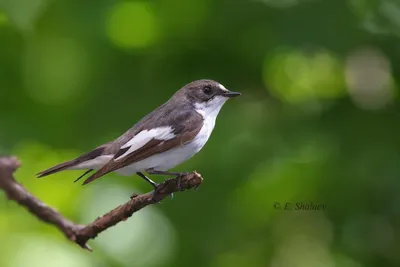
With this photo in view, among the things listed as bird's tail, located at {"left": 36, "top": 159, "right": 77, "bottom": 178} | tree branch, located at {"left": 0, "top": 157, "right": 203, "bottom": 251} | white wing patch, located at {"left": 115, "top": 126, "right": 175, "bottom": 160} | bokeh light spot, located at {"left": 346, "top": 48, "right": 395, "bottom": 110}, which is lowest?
bokeh light spot, located at {"left": 346, "top": 48, "right": 395, "bottom": 110}

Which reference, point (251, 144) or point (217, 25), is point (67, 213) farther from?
point (217, 25)

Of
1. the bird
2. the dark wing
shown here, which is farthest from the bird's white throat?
the dark wing

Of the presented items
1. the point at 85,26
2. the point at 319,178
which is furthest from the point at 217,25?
the point at 319,178

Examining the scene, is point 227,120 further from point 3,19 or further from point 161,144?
point 161,144

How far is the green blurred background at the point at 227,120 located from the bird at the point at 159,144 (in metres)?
1.52

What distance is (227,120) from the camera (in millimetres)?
5418

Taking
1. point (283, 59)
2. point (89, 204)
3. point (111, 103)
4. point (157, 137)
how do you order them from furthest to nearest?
point (283, 59) → point (111, 103) → point (89, 204) → point (157, 137)

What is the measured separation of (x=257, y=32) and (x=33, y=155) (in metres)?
2.04

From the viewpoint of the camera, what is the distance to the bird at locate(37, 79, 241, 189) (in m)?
2.80


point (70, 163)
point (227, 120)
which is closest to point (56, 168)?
point (70, 163)

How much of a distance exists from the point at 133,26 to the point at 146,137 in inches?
111

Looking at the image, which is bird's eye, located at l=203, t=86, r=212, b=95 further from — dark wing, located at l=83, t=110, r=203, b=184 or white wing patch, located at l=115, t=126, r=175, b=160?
white wing patch, located at l=115, t=126, r=175, b=160

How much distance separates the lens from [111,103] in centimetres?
520

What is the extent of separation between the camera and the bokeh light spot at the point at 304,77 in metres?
5.82
